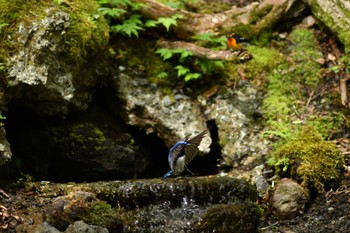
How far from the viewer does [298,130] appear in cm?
609

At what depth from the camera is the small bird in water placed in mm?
4934

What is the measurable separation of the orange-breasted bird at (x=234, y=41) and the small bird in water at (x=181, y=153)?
86.9 inches

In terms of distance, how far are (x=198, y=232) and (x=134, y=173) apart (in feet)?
7.78

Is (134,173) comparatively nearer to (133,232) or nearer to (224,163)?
(224,163)

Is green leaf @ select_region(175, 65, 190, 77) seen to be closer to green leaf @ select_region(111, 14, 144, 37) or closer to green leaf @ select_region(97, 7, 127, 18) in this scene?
green leaf @ select_region(111, 14, 144, 37)

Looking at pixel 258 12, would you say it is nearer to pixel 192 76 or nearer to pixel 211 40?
pixel 211 40

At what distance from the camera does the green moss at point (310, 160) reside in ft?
17.5

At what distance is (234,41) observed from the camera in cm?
670

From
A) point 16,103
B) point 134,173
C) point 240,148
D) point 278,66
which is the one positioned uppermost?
point 278,66

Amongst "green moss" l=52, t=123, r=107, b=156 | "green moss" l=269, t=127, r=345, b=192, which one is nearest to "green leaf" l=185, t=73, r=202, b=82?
"green moss" l=52, t=123, r=107, b=156

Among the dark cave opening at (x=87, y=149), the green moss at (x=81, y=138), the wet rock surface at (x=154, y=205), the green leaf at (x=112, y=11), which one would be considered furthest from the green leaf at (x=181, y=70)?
the wet rock surface at (x=154, y=205)

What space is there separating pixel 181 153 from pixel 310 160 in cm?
159

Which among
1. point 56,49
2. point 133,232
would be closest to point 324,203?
point 133,232

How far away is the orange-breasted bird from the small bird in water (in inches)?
86.9
